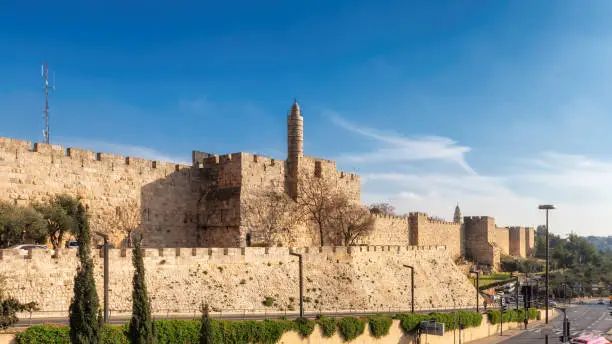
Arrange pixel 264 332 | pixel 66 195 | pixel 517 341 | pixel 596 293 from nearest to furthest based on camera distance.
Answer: pixel 264 332
pixel 66 195
pixel 517 341
pixel 596 293

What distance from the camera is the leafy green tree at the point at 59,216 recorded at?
1030 inches

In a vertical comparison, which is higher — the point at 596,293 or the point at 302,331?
the point at 302,331

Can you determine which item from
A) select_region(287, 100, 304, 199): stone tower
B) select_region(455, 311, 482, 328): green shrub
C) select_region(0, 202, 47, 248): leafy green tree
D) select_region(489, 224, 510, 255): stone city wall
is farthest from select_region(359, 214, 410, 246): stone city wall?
select_region(0, 202, 47, 248): leafy green tree

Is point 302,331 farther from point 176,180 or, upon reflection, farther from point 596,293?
point 596,293

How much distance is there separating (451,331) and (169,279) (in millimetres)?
15082

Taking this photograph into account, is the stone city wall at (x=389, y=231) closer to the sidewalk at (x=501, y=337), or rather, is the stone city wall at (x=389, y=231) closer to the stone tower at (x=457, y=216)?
the sidewalk at (x=501, y=337)

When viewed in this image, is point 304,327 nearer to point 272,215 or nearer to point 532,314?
point 272,215

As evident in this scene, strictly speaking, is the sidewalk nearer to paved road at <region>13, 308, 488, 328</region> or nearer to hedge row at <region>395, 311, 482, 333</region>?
hedge row at <region>395, 311, 482, 333</region>

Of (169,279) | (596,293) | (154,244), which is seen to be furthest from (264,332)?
(596,293)

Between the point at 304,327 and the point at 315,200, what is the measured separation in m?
14.0

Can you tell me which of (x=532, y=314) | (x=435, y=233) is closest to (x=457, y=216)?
(x=435, y=233)

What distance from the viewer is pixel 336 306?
3100 cm

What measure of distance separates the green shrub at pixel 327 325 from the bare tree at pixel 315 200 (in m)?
12.1

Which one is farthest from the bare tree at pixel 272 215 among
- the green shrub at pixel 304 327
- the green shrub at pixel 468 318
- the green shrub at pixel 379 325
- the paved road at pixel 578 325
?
the paved road at pixel 578 325
